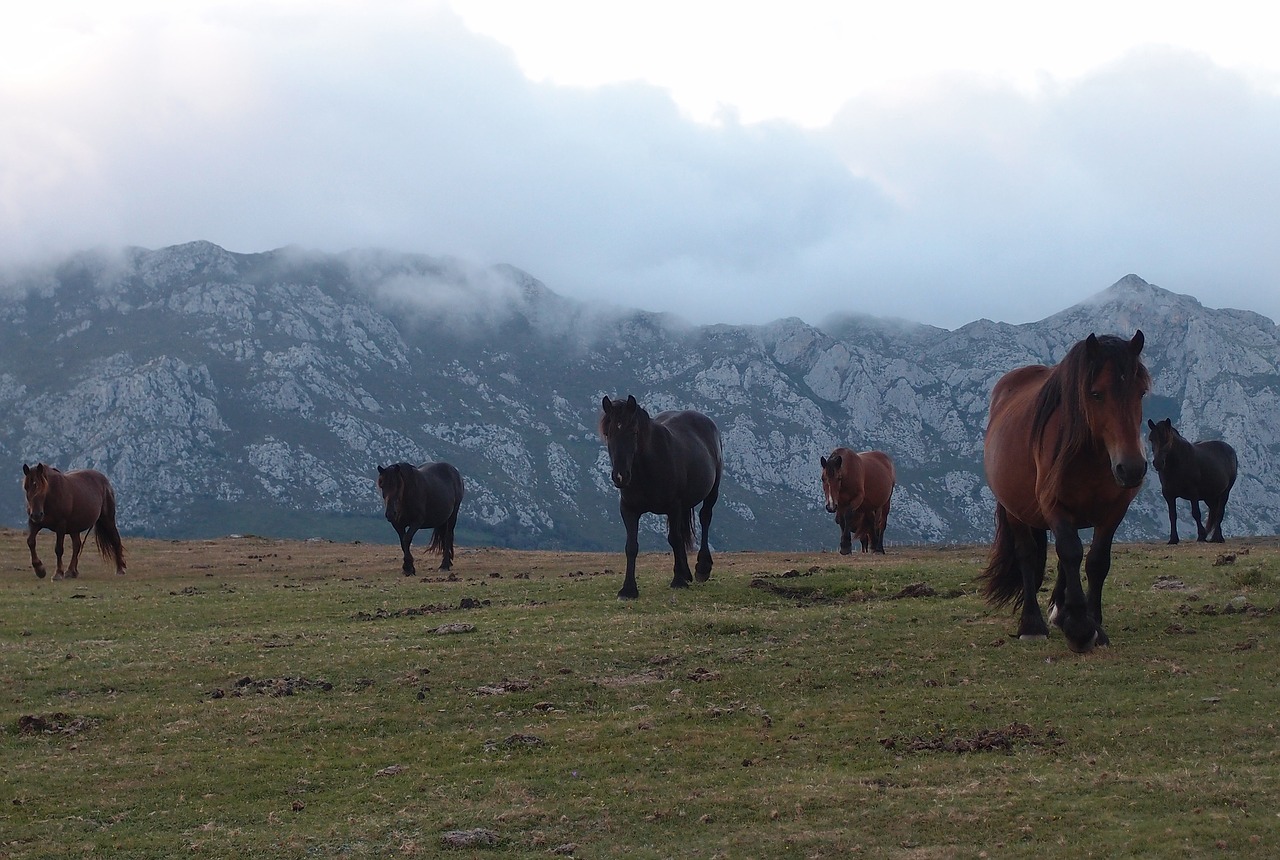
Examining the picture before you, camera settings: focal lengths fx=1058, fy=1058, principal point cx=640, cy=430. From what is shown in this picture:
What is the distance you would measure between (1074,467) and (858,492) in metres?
21.1

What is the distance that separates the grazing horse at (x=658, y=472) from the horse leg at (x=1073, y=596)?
7.70 meters

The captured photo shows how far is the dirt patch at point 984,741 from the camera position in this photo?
355 inches

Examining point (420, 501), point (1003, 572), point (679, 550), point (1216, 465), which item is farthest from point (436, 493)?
point (1216, 465)

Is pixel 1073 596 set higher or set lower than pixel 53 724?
higher

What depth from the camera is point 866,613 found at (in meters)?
15.6

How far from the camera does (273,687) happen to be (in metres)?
12.3

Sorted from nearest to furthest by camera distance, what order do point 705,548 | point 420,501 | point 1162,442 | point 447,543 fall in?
point 705,548
point 420,501
point 447,543
point 1162,442

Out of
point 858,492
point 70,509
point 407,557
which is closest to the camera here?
point 70,509

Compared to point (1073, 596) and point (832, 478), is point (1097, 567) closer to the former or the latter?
point (1073, 596)

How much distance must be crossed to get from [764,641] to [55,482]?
23.4 m

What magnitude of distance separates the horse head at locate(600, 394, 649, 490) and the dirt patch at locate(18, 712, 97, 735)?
9.47 m

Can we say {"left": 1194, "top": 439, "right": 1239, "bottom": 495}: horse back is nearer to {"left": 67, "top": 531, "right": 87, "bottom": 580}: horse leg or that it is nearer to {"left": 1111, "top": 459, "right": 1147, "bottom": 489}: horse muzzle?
{"left": 1111, "top": 459, "right": 1147, "bottom": 489}: horse muzzle

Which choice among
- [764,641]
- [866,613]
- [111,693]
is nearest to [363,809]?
[111,693]

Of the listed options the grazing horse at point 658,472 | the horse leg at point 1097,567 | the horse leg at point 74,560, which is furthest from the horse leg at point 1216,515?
the horse leg at point 74,560
